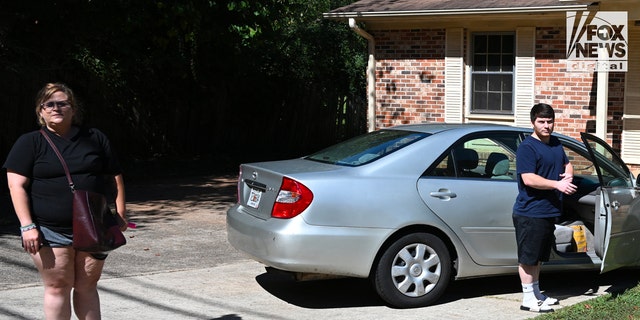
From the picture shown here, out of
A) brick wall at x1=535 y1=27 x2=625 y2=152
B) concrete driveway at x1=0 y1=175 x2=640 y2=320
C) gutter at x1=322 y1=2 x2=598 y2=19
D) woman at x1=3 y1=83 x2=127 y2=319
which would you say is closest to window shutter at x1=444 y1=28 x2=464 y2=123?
gutter at x1=322 y1=2 x2=598 y2=19

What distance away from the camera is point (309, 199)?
21.8 feet

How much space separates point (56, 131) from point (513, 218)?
143 inches

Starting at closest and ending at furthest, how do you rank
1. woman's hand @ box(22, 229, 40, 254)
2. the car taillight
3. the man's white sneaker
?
woman's hand @ box(22, 229, 40, 254) < the car taillight < the man's white sneaker

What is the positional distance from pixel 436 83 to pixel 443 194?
9.40 metres

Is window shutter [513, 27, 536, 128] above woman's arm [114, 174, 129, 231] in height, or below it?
above

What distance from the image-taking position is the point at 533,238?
6.72m

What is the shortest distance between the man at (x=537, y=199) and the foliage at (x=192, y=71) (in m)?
8.39

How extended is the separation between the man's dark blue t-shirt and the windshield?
37.7 inches

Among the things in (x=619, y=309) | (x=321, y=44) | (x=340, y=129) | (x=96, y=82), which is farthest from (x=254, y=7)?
(x=619, y=309)

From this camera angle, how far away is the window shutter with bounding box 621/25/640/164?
14.3 m

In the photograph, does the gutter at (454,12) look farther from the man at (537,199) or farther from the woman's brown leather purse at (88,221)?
the woman's brown leather purse at (88,221)

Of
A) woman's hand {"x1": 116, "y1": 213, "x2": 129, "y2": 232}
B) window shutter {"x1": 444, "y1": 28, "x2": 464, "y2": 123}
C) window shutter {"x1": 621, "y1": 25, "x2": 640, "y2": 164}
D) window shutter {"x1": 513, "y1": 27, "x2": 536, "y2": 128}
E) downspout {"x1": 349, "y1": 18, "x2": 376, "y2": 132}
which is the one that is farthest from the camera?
downspout {"x1": 349, "y1": 18, "x2": 376, "y2": 132}

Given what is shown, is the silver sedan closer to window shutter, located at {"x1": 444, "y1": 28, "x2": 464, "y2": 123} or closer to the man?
the man

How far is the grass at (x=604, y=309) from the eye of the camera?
6539mm
